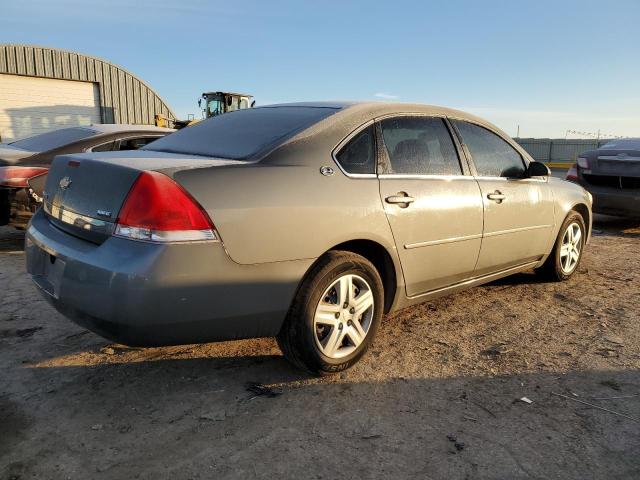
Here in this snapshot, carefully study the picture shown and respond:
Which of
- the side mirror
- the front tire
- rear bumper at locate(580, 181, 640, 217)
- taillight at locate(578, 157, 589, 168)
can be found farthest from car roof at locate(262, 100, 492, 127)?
taillight at locate(578, 157, 589, 168)

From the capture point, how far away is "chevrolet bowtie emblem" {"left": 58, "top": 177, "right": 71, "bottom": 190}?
2.72 m

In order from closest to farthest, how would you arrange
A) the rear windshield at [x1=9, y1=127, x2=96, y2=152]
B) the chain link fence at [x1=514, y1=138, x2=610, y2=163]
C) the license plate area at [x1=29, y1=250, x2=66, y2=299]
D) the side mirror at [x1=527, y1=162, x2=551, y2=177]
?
1. the license plate area at [x1=29, y1=250, x2=66, y2=299]
2. the side mirror at [x1=527, y1=162, x2=551, y2=177]
3. the rear windshield at [x1=9, y1=127, x2=96, y2=152]
4. the chain link fence at [x1=514, y1=138, x2=610, y2=163]

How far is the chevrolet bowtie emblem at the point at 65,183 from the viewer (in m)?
2.72

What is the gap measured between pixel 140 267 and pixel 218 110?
18505 mm

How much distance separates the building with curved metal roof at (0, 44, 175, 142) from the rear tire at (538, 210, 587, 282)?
64.9 feet

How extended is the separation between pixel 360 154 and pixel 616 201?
5735 millimetres

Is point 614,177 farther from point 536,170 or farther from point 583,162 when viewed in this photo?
point 536,170

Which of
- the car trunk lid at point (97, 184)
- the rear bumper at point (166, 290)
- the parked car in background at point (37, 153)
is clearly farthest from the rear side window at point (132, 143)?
the rear bumper at point (166, 290)

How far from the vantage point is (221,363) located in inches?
120

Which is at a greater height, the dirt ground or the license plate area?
the license plate area

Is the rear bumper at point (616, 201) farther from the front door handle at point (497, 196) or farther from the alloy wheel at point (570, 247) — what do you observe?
the front door handle at point (497, 196)

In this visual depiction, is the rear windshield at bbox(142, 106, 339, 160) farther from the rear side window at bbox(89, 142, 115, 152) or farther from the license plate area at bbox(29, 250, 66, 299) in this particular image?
the rear side window at bbox(89, 142, 115, 152)

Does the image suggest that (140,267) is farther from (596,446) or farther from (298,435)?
(596,446)

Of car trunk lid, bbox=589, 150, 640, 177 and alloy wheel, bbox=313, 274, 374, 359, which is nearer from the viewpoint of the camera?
alloy wheel, bbox=313, 274, 374, 359
